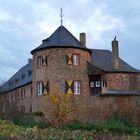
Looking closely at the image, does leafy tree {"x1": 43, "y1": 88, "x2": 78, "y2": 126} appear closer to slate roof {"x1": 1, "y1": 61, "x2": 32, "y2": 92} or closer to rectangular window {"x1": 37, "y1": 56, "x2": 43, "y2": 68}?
rectangular window {"x1": 37, "y1": 56, "x2": 43, "y2": 68}

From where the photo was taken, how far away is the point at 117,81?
48.6 metres

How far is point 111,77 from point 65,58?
8963 mm

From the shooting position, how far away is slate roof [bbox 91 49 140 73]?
49300 millimetres

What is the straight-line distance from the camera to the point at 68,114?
4094cm

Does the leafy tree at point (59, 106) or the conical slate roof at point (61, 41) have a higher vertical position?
the conical slate roof at point (61, 41)

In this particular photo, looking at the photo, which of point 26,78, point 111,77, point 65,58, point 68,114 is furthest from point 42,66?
point 26,78

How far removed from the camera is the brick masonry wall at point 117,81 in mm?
48103

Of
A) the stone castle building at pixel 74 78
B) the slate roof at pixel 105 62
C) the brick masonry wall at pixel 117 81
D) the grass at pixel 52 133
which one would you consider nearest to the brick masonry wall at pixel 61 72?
the stone castle building at pixel 74 78

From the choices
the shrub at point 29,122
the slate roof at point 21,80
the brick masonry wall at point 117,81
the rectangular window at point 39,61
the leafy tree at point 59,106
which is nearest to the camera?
the shrub at point 29,122

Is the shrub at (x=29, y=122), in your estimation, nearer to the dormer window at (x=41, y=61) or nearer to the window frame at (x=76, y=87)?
the window frame at (x=76, y=87)

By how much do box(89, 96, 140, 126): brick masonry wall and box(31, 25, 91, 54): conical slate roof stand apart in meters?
6.24

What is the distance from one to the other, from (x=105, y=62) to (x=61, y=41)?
10.8 metres

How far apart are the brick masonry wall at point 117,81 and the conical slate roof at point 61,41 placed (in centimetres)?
702

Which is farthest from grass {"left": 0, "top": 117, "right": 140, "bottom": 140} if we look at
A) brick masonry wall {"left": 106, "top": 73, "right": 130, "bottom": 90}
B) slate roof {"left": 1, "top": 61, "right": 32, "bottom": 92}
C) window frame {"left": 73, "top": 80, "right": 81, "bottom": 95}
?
slate roof {"left": 1, "top": 61, "right": 32, "bottom": 92}
